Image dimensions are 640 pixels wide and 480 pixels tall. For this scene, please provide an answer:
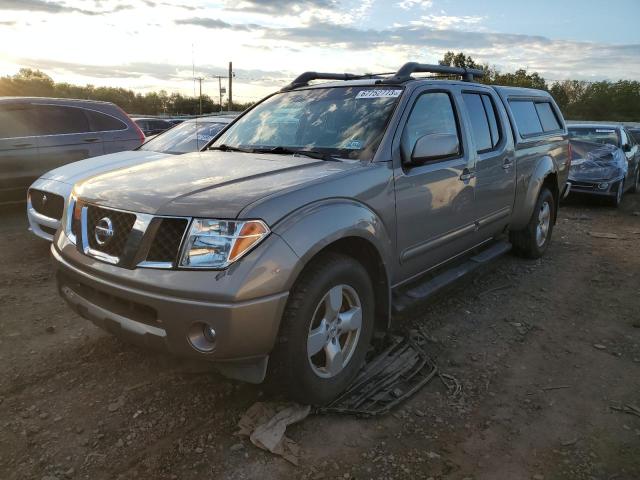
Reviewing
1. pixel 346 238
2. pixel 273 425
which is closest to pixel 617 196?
pixel 346 238

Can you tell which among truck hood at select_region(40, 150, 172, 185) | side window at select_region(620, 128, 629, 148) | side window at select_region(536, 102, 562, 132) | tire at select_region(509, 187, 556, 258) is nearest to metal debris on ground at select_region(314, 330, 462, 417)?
tire at select_region(509, 187, 556, 258)

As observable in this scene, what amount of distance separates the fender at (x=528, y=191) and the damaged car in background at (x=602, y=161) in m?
4.96

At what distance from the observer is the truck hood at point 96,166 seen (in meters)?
5.44

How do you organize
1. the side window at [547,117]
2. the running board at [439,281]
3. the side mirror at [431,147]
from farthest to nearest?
the side window at [547,117] → the running board at [439,281] → the side mirror at [431,147]

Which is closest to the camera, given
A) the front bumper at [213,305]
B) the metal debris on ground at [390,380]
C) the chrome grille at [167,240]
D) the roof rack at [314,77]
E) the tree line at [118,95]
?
the front bumper at [213,305]

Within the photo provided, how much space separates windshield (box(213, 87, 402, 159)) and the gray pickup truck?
0.04ft

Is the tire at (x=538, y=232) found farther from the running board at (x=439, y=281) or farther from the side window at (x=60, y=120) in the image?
the side window at (x=60, y=120)

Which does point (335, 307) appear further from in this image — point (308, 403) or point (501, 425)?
point (501, 425)

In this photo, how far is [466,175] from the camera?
398 cm

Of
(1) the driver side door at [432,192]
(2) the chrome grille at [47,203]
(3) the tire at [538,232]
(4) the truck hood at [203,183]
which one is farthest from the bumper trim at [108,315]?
(3) the tire at [538,232]

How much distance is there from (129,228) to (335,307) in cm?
116

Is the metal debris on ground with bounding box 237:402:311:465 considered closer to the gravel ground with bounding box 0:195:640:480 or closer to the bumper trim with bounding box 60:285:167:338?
the gravel ground with bounding box 0:195:640:480

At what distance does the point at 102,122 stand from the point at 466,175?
20.2ft

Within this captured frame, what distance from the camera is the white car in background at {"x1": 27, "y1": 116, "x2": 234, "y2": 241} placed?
523 cm
